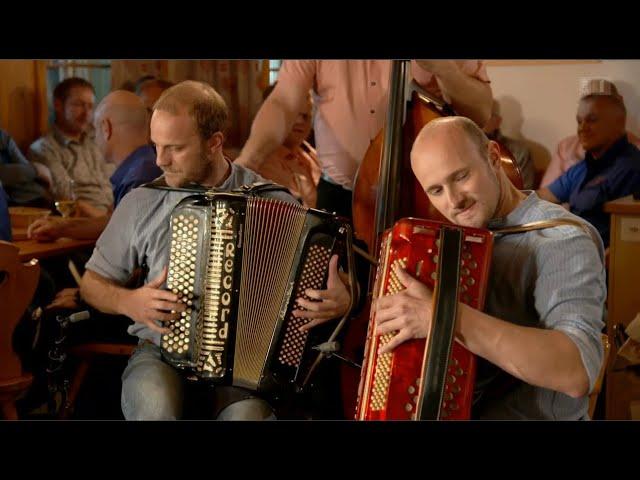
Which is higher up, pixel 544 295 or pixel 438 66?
pixel 438 66

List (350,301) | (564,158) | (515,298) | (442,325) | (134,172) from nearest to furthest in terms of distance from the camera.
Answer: (442,325), (515,298), (350,301), (134,172), (564,158)

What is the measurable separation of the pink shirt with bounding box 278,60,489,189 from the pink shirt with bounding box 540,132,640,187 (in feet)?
2.17

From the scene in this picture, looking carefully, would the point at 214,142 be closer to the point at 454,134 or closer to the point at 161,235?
the point at 161,235

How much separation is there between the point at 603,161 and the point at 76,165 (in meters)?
1.73

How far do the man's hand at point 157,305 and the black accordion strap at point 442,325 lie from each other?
2.26ft

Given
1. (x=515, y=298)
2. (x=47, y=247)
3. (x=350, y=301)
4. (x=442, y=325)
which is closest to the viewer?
(x=442, y=325)

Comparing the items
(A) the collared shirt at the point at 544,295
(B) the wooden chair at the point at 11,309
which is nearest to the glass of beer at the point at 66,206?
(B) the wooden chair at the point at 11,309

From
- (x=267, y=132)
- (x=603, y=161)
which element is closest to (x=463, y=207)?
(x=603, y=161)

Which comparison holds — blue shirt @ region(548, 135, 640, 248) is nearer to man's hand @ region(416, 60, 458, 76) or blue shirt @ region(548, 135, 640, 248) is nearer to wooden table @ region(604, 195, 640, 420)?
wooden table @ region(604, 195, 640, 420)

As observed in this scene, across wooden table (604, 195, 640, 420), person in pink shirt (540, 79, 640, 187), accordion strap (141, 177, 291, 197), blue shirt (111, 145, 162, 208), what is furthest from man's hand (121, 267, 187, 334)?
person in pink shirt (540, 79, 640, 187)

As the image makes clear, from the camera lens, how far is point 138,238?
2279 millimetres

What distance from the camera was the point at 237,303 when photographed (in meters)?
2.08
